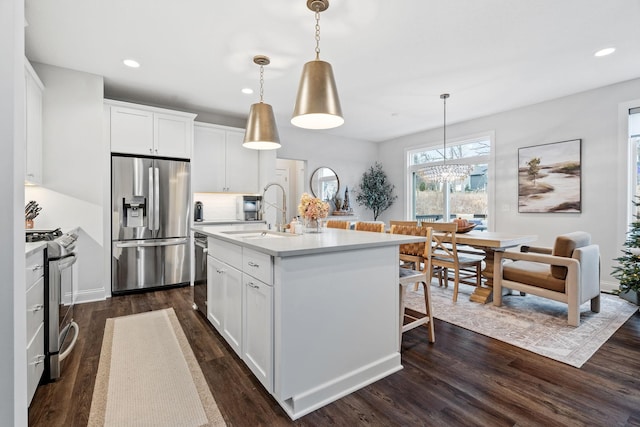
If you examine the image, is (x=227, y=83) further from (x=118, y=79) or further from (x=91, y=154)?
(x=91, y=154)

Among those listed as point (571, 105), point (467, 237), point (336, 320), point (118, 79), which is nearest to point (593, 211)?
point (571, 105)

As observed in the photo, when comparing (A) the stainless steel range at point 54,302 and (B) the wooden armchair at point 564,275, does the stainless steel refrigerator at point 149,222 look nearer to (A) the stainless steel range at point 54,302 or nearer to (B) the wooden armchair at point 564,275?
(A) the stainless steel range at point 54,302

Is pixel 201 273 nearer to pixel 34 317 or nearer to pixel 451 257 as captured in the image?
pixel 34 317

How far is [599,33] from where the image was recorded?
275 cm

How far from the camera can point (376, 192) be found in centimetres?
682

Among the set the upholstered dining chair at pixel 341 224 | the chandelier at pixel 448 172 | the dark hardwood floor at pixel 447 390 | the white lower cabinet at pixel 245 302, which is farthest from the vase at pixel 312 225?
the chandelier at pixel 448 172

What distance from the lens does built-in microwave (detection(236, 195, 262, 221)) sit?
514 centimetres

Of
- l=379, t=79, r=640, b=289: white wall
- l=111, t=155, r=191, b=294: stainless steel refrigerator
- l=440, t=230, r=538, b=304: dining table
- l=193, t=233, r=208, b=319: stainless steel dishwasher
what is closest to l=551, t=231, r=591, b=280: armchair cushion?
l=440, t=230, r=538, b=304: dining table

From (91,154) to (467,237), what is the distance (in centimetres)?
458

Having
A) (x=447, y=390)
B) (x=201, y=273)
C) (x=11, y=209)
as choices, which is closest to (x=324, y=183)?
(x=201, y=273)

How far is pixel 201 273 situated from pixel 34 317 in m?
1.40

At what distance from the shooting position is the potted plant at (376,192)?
682cm

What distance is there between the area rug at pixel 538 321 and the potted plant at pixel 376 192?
3.20m

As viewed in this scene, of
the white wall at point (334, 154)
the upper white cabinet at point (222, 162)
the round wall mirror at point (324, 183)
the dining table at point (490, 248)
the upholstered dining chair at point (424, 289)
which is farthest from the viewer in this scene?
the round wall mirror at point (324, 183)
